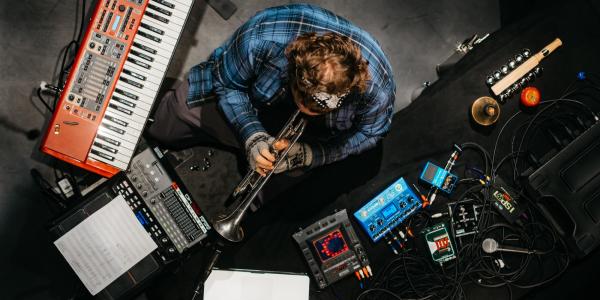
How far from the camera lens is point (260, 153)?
228cm

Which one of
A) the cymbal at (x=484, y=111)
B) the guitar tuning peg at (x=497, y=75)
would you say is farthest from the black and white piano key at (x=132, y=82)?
the guitar tuning peg at (x=497, y=75)

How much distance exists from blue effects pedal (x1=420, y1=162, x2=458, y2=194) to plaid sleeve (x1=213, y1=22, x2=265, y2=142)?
43.0 inches

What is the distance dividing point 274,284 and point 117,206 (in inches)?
39.2

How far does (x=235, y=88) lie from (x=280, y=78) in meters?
0.28

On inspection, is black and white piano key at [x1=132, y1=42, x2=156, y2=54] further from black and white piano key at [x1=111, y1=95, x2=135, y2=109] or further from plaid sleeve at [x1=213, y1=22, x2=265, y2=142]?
plaid sleeve at [x1=213, y1=22, x2=265, y2=142]

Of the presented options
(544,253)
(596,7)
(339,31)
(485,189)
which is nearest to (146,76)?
(339,31)

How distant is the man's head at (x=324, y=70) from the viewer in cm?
190

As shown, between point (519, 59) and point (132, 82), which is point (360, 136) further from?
point (132, 82)

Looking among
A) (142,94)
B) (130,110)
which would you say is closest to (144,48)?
(142,94)

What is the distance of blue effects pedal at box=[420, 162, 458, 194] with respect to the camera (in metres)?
2.87

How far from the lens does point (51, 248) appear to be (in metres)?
3.27

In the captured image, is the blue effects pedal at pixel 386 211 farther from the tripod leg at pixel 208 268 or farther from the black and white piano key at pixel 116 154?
the black and white piano key at pixel 116 154

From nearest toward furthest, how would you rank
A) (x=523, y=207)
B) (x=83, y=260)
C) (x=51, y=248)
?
(x=83, y=260)
(x=523, y=207)
(x=51, y=248)

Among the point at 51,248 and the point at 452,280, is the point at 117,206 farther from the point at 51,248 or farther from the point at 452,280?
the point at 452,280
